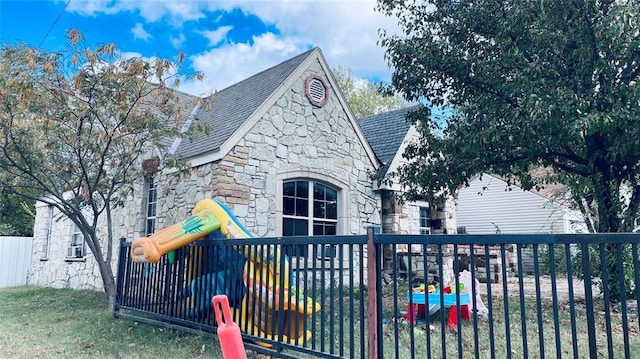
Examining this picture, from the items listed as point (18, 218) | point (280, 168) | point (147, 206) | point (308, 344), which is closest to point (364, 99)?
point (280, 168)

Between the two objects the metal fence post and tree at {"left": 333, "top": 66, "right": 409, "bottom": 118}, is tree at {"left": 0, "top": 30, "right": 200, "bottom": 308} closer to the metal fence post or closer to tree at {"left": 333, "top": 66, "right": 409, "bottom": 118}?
the metal fence post

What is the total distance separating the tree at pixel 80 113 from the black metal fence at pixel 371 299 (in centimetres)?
208

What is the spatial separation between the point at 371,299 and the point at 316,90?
7291mm

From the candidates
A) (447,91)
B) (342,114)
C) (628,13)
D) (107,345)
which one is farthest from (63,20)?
(628,13)

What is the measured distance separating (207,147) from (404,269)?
5.51 metres

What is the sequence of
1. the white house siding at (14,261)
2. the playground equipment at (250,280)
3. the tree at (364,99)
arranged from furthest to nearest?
the tree at (364,99) < the white house siding at (14,261) < the playground equipment at (250,280)

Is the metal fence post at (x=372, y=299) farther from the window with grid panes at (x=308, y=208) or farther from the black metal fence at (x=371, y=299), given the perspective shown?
the window with grid panes at (x=308, y=208)

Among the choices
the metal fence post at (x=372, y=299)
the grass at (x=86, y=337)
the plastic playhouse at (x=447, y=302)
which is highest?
the metal fence post at (x=372, y=299)

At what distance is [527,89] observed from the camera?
253 inches

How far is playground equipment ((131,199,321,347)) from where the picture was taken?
4.25m

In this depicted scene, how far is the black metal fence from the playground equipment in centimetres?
1

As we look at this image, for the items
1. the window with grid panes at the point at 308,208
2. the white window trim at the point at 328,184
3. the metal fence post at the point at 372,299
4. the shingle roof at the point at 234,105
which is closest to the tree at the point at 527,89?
the white window trim at the point at 328,184

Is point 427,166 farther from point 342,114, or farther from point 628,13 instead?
point 628,13

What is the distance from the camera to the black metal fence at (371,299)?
2.72 metres
